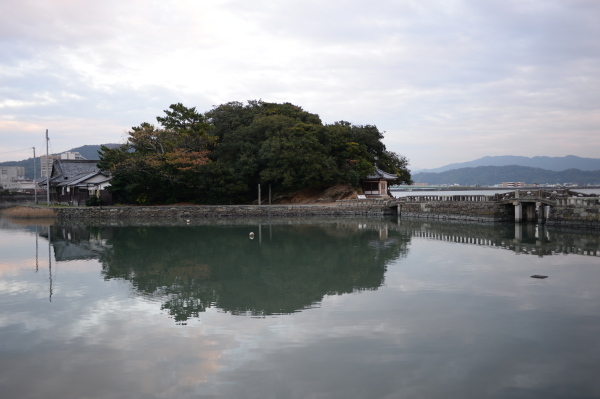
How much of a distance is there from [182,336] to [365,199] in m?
30.1

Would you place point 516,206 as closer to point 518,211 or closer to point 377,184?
point 518,211

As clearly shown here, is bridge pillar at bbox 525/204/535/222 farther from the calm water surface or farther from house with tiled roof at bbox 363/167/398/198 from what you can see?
house with tiled roof at bbox 363/167/398/198

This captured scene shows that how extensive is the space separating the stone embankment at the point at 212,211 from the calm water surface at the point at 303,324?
724 inches

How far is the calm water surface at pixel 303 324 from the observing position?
19.5ft

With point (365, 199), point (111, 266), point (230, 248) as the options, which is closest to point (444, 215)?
point (365, 199)

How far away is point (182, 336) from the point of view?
7.75 m

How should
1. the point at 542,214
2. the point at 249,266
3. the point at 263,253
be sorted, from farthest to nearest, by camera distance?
the point at 542,214 → the point at 263,253 → the point at 249,266

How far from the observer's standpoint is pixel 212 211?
36.8 m

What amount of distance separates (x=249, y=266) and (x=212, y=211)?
22.8m

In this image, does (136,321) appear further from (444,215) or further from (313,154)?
(313,154)

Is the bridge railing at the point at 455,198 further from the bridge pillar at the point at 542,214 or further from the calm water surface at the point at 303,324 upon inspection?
the calm water surface at the point at 303,324

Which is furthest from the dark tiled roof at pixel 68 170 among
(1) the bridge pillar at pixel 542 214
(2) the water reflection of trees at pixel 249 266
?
(1) the bridge pillar at pixel 542 214

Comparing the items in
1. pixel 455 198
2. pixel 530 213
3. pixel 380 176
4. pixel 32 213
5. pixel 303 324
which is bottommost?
pixel 303 324

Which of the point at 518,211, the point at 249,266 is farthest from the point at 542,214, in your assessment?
the point at 249,266
